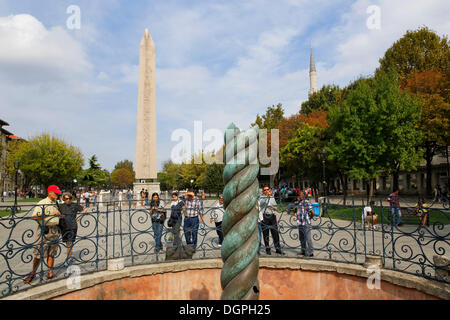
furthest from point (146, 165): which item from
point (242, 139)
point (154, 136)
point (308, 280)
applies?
point (242, 139)

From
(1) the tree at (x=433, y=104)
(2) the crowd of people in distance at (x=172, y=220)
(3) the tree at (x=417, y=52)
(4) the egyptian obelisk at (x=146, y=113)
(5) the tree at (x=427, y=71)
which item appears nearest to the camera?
(2) the crowd of people in distance at (x=172, y=220)

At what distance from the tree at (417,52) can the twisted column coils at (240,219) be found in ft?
107

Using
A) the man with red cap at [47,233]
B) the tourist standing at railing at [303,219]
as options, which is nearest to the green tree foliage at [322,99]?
the tourist standing at railing at [303,219]

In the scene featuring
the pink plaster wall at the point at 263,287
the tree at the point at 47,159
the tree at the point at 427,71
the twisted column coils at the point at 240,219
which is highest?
the tree at the point at 427,71

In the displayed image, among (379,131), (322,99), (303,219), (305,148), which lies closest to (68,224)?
(303,219)

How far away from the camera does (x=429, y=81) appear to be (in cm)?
2548

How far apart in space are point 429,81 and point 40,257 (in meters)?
30.2

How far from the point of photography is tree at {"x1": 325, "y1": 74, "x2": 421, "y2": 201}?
2303cm

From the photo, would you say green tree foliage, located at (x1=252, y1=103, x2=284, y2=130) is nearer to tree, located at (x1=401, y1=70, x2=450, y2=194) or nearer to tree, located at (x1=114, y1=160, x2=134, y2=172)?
tree, located at (x1=401, y1=70, x2=450, y2=194)

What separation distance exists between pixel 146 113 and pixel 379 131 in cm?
1790

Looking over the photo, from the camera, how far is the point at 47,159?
42906mm

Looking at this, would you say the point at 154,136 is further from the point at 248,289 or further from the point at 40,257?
the point at 248,289

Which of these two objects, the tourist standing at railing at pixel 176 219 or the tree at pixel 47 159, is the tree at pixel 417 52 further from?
the tree at pixel 47 159

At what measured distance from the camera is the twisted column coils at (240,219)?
2291 millimetres
